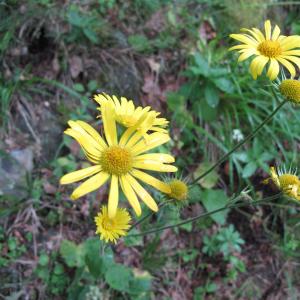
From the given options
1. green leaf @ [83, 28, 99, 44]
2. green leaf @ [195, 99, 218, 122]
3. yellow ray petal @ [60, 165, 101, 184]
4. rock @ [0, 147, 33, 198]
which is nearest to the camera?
yellow ray petal @ [60, 165, 101, 184]

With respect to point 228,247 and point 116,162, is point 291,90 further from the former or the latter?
point 228,247

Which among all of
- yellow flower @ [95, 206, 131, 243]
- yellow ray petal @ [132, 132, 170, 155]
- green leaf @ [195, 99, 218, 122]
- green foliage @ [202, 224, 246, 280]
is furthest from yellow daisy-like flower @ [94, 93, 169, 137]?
green leaf @ [195, 99, 218, 122]

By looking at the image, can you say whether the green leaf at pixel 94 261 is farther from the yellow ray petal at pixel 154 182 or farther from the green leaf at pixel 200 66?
the green leaf at pixel 200 66

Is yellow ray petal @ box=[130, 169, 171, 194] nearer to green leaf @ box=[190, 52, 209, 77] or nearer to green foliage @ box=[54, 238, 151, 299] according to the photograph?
green foliage @ box=[54, 238, 151, 299]

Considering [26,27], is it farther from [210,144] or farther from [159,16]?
[210,144]

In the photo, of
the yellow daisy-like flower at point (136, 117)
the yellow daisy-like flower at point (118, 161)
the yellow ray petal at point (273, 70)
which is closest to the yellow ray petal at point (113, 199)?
the yellow daisy-like flower at point (118, 161)

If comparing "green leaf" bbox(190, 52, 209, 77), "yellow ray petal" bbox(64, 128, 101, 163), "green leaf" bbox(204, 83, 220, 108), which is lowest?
"yellow ray petal" bbox(64, 128, 101, 163)

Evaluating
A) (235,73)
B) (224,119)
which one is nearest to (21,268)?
(224,119)
